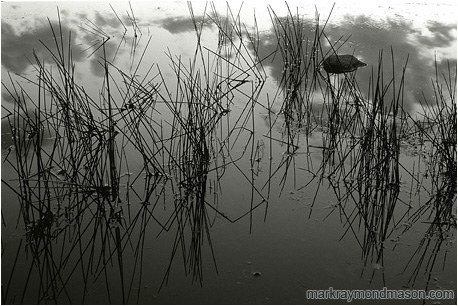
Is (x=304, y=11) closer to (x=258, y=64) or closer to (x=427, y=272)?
(x=258, y=64)

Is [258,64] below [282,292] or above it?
above

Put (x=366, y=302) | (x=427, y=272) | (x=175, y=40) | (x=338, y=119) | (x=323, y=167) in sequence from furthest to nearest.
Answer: (x=175, y=40) < (x=338, y=119) < (x=323, y=167) < (x=427, y=272) < (x=366, y=302)

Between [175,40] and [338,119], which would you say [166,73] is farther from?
[338,119]

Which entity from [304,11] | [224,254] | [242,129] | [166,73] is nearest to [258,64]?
[166,73]

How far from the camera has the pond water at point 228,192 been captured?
6.00ft

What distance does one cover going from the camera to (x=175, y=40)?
4.33 metres

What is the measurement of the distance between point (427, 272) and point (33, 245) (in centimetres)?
135

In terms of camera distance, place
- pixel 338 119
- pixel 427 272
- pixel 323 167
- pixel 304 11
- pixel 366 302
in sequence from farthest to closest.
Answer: pixel 304 11
pixel 338 119
pixel 323 167
pixel 427 272
pixel 366 302

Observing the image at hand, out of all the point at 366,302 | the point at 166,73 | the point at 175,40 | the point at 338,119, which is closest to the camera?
the point at 366,302

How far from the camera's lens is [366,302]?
1.74 meters

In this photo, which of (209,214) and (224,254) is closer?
(224,254)

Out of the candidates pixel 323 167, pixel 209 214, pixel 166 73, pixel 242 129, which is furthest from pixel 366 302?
pixel 166 73

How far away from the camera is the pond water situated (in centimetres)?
183

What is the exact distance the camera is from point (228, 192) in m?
2.36
